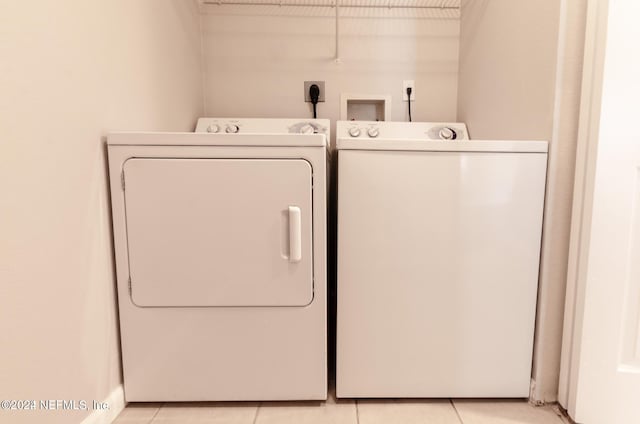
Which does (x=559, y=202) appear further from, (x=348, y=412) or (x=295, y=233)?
(x=348, y=412)

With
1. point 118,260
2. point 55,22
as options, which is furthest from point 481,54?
point 118,260

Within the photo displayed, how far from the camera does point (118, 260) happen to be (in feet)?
3.78

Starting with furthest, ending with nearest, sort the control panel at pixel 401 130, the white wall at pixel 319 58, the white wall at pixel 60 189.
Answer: the white wall at pixel 319 58 → the control panel at pixel 401 130 → the white wall at pixel 60 189

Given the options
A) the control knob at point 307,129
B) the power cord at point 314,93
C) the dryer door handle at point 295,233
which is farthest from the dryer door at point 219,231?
the power cord at point 314,93

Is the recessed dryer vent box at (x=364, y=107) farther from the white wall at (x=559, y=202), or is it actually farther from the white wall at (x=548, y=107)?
the white wall at (x=559, y=202)

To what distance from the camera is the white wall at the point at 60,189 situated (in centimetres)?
79

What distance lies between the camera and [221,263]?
1.16 m

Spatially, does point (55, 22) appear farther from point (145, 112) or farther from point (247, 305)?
point (247, 305)

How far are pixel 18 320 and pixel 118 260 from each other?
35 centimetres

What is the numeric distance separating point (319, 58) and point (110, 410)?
5.91ft

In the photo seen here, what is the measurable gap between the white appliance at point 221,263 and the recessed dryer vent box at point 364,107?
3.13 ft

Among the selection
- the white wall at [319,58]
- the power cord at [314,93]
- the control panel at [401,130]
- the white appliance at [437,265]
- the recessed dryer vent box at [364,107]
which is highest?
the white wall at [319,58]

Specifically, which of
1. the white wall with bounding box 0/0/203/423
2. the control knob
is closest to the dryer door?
the white wall with bounding box 0/0/203/423

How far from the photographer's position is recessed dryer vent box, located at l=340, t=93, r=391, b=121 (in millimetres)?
1995
